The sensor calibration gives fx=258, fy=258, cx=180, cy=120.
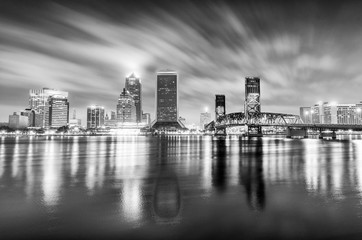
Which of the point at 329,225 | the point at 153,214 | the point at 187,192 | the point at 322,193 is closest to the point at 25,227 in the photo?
the point at 153,214

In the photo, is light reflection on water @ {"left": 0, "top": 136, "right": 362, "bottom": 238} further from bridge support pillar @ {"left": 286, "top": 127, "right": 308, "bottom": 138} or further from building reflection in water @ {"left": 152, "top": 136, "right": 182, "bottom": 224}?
bridge support pillar @ {"left": 286, "top": 127, "right": 308, "bottom": 138}

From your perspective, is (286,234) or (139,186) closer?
(286,234)

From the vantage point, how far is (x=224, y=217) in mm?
9266

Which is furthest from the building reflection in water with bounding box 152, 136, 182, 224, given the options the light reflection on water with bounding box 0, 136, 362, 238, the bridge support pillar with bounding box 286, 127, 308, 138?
the bridge support pillar with bounding box 286, 127, 308, 138

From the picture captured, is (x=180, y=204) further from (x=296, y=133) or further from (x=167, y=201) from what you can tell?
(x=296, y=133)

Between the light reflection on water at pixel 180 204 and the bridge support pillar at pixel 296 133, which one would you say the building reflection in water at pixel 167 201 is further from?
the bridge support pillar at pixel 296 133

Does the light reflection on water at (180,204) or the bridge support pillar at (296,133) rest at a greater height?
the bridge support pillar at (296,133)

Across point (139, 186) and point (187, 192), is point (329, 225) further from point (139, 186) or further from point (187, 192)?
point (139, 186)

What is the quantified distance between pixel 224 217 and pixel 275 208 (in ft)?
8.32

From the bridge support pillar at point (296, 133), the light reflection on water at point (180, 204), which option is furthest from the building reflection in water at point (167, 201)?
the bridge support pillar at point (296, 133)

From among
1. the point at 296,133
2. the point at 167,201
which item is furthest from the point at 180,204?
the point at 296,133

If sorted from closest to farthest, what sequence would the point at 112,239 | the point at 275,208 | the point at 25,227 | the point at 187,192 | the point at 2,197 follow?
the point at 112,239, the point at 25,227, the point at 275,208, the point at 2,197, the point at 187,192

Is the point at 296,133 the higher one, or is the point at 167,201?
the point at 296,133

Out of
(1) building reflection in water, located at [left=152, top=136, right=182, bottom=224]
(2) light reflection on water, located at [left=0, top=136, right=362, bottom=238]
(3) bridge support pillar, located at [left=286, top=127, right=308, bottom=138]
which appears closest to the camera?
(2) light reflection on water, located at [left=0, top=136, right=362, bottom=238]
